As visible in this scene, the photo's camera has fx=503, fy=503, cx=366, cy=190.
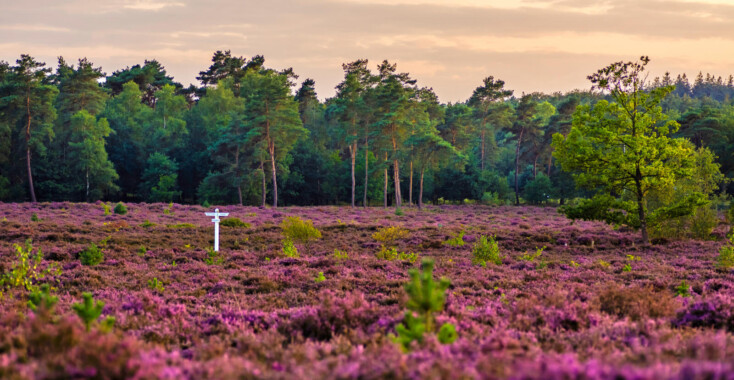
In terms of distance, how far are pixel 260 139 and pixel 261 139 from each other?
0.24 m

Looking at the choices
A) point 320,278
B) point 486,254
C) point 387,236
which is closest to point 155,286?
point 320,278

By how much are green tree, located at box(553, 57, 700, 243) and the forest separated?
103ft

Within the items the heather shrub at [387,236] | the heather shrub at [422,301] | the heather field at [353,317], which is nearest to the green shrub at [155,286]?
the heather field at [353,317]

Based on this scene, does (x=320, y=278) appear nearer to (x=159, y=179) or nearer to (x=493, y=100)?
(x=159, y=179)

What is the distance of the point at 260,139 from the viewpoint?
191ft

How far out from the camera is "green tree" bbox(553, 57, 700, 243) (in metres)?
22.0

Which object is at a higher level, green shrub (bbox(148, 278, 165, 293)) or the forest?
the forest

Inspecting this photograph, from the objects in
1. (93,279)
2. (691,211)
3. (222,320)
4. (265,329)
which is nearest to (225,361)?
(265,329)

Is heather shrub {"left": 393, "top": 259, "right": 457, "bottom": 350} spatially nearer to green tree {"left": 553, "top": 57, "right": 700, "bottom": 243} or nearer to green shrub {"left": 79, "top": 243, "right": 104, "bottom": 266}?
green shrub {"left": 79, "top": 243, "right": 104, "bottom": 266}

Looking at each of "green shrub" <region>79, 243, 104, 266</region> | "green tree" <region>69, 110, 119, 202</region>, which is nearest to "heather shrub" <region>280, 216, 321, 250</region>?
"green shrub" <region>79, 243, 104, 266</region>

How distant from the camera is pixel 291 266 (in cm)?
1472

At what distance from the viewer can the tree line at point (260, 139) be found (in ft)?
190

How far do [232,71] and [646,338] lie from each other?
84121mm

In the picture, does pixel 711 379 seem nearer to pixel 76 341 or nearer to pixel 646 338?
pixel 646 338
